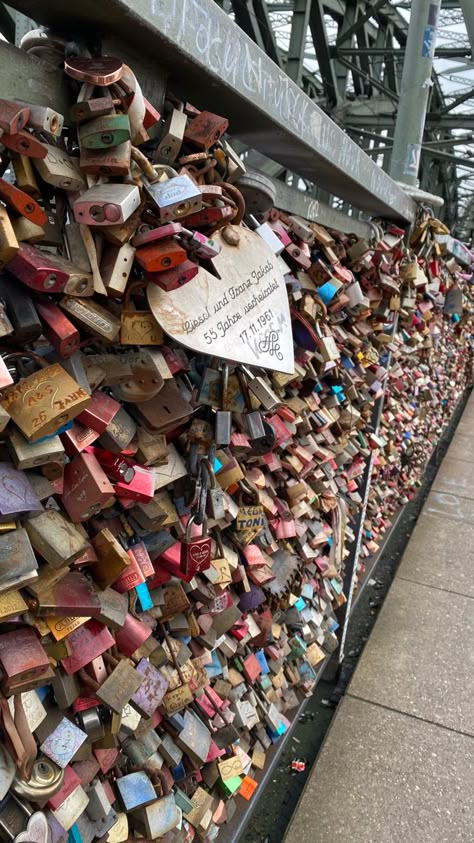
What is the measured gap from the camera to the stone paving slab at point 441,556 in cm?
388

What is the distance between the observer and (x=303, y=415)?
206 centimetres

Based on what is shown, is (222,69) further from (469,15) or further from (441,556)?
(441,556)

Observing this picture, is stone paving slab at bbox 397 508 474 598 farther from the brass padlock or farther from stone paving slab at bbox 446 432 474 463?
the brass padlock

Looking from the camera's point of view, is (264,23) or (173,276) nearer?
(173,276)

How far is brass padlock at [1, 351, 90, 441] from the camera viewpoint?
853mm

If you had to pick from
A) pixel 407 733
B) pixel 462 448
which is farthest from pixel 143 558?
pixel 462 448

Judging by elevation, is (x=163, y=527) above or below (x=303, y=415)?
above

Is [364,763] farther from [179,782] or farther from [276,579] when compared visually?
[179,782]

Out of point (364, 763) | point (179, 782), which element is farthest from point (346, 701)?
point (179, 782)

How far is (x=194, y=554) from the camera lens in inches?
52.8

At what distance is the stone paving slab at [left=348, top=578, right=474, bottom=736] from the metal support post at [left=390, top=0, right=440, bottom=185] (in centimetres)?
242

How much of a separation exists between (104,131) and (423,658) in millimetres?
2969

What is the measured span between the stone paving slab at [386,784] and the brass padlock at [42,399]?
1959 mm

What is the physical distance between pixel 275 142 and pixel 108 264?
719 mm
